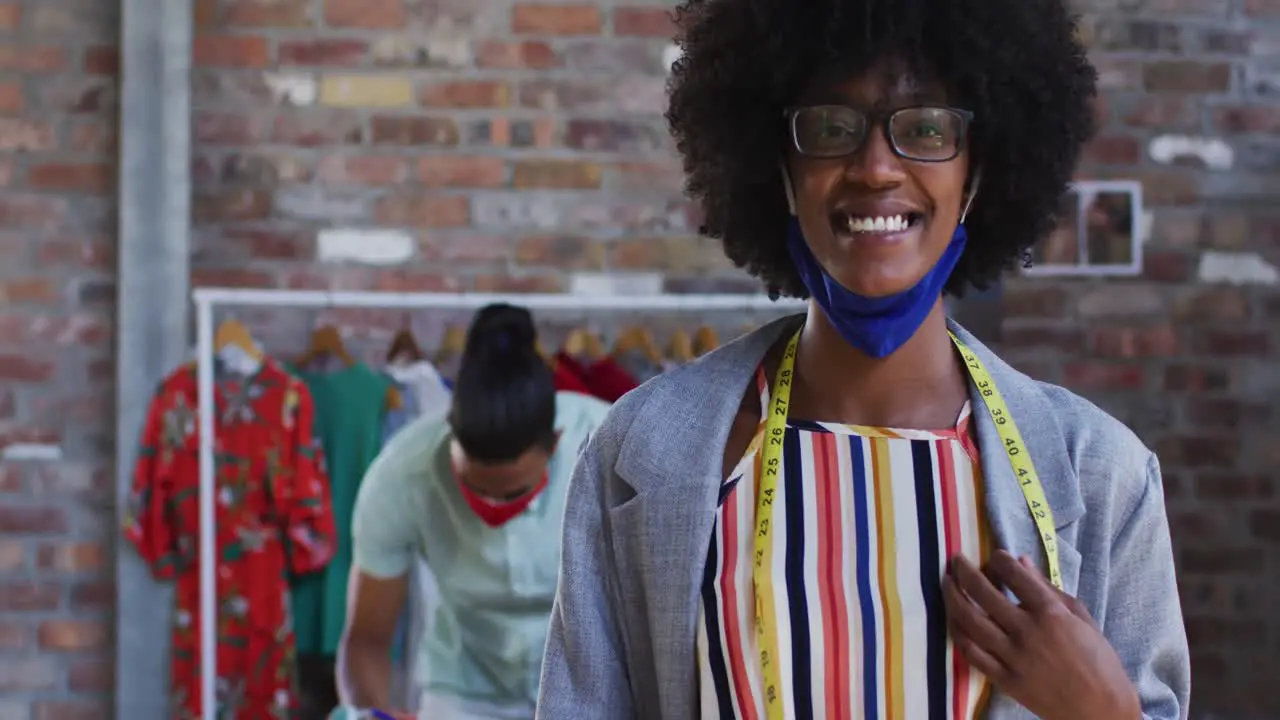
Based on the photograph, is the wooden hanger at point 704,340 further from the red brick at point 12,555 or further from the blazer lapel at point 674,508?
the blazer lapel at point 674,508

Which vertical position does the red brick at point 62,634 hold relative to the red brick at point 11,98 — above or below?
below

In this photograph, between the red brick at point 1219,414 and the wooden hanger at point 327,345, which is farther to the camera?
the red brick at point 1219,414

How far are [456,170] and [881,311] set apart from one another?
2224 mm

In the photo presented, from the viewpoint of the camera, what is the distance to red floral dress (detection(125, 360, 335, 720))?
292cm

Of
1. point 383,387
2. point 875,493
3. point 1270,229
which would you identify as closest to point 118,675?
point 383,387

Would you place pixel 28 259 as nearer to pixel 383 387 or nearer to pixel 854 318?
pixel 383 387

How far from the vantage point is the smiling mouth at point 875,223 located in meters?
1.11

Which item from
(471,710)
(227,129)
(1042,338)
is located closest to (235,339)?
(227,129)

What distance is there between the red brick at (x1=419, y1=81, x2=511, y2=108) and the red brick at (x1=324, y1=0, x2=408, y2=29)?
164 mm

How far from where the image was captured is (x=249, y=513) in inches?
117

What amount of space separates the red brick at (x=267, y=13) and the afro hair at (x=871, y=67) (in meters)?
2.06

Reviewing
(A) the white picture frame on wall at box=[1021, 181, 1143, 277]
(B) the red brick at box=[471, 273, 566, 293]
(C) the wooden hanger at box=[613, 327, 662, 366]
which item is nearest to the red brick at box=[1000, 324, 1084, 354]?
(A) the white picture frame on wall at box=[1021, 181, 1143, 277]

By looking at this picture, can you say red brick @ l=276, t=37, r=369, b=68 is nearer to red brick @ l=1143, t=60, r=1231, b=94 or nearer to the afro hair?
red brick @ l=1143, t=60, r=1231, b=94

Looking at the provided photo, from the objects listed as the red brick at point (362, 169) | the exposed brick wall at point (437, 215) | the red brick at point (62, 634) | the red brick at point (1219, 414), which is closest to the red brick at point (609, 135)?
the exposed brick wall at point (437, 215)
